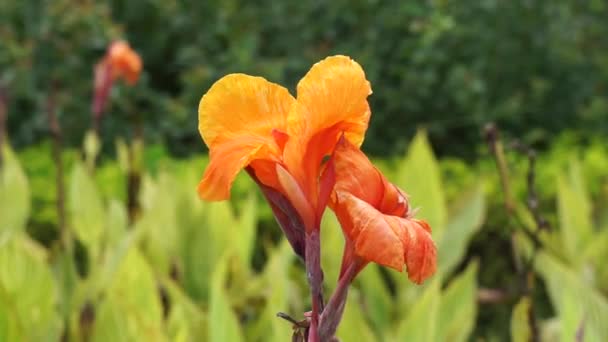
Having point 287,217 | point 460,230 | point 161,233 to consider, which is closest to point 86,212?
Result: point 161,233

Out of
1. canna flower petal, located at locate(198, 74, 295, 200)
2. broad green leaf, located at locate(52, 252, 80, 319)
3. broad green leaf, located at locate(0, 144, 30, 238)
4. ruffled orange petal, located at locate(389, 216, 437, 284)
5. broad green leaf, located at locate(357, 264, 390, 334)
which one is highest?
canna flower petal, located at locate(198, 74, 295, 200)

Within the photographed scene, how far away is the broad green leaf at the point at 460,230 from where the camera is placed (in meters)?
2.46

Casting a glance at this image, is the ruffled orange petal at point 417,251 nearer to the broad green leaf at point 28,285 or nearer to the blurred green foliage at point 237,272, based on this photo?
the blurred green foliage at point 237,272

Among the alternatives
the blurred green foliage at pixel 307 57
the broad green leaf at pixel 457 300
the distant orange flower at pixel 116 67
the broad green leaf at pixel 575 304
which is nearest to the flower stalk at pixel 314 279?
the broad green leaf at pixel 575 304

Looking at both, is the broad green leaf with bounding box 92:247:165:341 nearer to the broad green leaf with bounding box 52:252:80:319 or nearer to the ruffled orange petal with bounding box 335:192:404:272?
the broad green leaf with bounding box 52:252:80:319

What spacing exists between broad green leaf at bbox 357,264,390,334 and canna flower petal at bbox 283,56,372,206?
1.36 m

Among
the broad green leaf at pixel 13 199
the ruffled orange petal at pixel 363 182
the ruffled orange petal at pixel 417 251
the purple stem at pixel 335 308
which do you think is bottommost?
the broad green leaf at pixel 13 199

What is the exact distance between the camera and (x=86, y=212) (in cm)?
253

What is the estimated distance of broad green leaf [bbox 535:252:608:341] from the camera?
1.47 meters

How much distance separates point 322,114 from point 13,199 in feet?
5.96

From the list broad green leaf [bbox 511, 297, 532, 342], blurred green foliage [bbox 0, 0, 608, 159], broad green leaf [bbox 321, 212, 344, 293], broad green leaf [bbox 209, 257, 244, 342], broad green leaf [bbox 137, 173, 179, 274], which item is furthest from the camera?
blurred green foliage [bbox 0, 0, 608, 159]

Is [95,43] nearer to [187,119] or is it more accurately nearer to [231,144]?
[187,119]

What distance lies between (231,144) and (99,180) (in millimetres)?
2654

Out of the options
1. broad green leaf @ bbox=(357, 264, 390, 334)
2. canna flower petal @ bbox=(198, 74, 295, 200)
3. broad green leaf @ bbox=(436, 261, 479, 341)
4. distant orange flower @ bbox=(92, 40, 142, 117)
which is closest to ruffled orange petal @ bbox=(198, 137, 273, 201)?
canna flower petal @ bbox=(198, 74, 295, 200)
